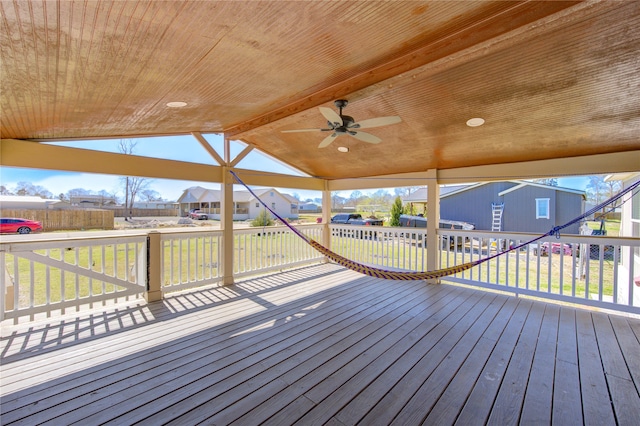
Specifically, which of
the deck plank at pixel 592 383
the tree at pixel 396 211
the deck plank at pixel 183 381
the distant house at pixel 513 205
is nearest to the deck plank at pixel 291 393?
the deck plank at pixel 183 381

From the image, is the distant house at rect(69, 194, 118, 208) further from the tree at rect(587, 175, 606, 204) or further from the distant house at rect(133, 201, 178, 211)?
the tree at rect(587, 175, 606, 204)

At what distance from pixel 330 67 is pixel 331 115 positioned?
419mm

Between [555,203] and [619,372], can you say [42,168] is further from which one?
[555,203]

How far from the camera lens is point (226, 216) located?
14.4 ft

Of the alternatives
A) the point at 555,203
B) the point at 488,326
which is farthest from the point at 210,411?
the point at 555,203

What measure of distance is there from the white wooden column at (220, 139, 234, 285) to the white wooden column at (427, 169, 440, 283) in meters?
3.29

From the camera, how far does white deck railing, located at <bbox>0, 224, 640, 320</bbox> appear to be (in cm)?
298

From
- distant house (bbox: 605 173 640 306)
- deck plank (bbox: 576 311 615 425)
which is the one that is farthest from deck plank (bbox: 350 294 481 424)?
distant house (bbox: 605 173 640 306)

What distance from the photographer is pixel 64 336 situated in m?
2.63

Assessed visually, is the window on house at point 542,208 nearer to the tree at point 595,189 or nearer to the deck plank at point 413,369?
the tree at point 595,189

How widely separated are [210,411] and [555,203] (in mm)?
11229

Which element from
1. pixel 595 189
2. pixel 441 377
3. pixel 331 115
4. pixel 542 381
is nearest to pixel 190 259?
pixel 331 115

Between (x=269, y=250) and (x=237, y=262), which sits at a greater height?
(x=269, y=250)

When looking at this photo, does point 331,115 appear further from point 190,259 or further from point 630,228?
point 630,228
